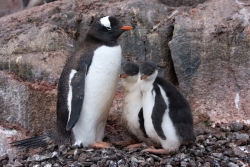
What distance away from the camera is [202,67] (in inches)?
147

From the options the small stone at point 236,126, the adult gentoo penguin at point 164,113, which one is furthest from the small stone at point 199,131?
the adult gentoo penguin at point 164,113

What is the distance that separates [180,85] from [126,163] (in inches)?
50.1

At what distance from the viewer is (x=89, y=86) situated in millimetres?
3117

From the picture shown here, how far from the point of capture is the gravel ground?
2.78 meters

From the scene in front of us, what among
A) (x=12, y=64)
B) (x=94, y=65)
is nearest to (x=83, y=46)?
(x=94, y=65)

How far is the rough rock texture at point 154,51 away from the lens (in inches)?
144

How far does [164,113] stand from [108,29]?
2.77 feet

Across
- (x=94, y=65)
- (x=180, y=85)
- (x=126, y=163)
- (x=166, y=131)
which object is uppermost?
(x=94, y=65)

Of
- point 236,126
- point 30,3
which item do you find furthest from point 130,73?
point 30,3

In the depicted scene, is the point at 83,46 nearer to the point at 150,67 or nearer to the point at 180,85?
the point at 150,67

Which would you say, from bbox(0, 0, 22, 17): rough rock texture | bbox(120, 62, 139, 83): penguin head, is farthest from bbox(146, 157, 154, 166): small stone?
bbox(0, 0, 22, 17): rough rock texture

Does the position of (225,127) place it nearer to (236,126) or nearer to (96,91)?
(236,126)

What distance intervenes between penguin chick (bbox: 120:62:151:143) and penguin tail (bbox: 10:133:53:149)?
2.13 ft

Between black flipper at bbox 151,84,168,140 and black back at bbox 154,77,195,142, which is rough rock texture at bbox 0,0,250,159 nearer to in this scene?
black back at bbox 154,77,195,142
